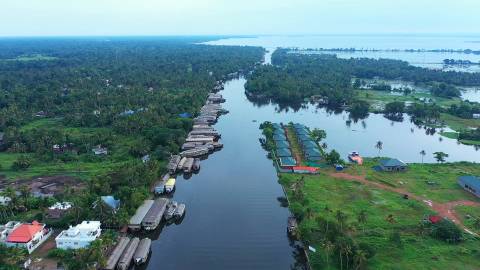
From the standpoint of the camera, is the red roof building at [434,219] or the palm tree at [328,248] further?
the red roof building at [434,219]

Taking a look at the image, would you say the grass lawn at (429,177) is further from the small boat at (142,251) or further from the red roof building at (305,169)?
the small boat at (142,251)

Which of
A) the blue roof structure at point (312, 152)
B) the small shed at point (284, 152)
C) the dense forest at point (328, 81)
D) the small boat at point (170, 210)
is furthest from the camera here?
the dense forest at point (328, 81)

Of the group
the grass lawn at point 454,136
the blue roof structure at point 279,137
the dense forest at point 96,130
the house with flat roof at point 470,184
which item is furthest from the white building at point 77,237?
the grass lawn at point 454,136

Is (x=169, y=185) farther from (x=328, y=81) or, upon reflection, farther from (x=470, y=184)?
(x=328, y=81)

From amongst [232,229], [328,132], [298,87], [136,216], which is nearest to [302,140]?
[328,132]

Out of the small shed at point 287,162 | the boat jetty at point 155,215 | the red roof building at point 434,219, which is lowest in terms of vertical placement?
the boat jetty at point 155,215

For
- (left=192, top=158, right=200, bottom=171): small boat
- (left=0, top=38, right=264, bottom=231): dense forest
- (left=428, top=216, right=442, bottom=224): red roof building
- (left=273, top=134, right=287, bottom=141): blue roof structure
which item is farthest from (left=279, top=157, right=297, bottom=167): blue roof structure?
(left=428, top=216, right=442, bottom=224): red roof building
